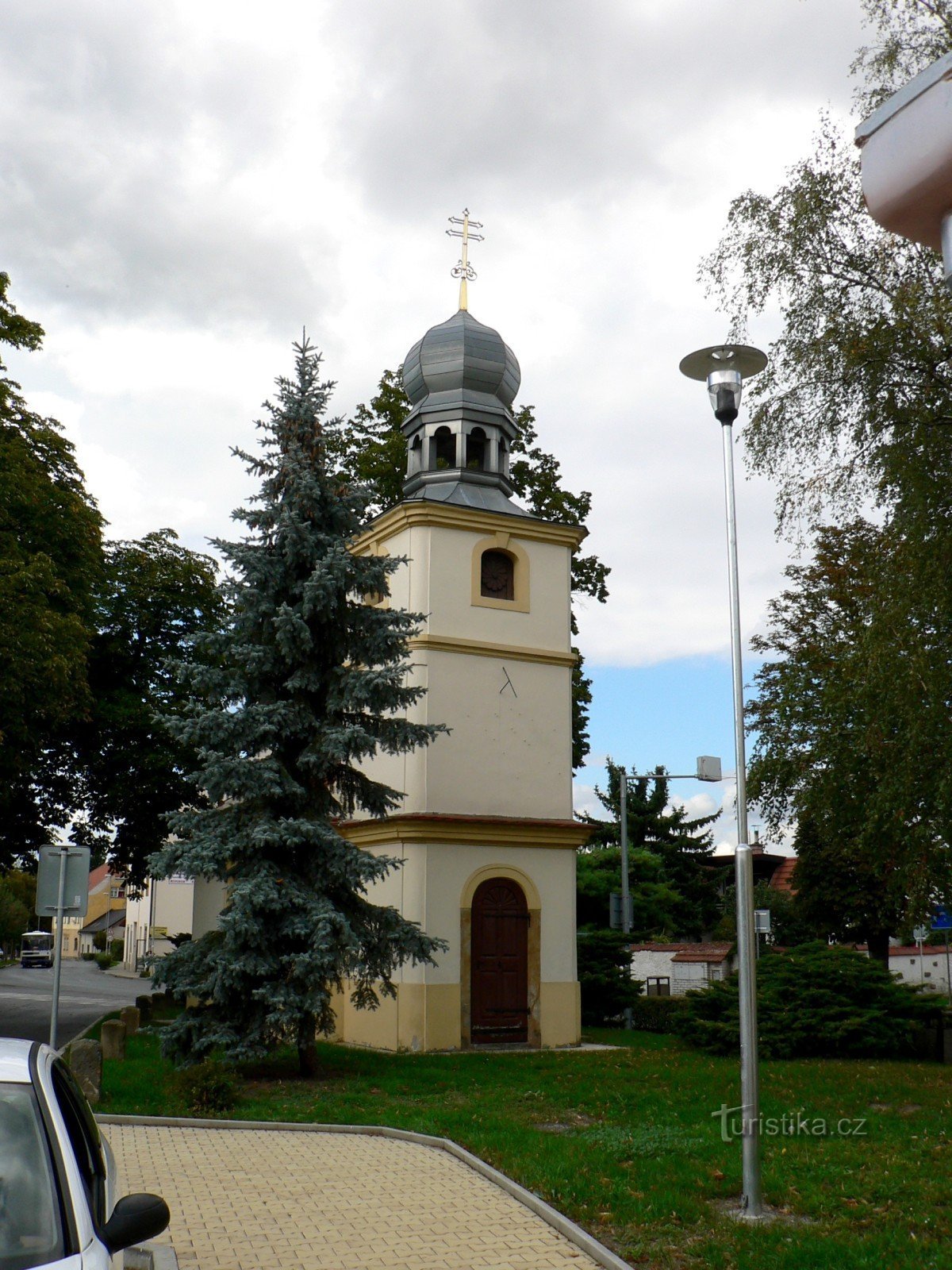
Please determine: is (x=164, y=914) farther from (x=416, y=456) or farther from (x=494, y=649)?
(x=494, y=649)

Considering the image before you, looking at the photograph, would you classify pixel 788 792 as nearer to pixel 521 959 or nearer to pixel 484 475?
pixel 521 959

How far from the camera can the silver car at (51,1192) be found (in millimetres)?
3646

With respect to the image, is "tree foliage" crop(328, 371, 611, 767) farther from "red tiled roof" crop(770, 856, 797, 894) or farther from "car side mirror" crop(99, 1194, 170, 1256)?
"red tiled roof" crop(770, 856, 797, 894)

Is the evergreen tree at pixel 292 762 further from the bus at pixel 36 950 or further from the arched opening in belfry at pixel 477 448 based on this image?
the bus at pixel 36 950

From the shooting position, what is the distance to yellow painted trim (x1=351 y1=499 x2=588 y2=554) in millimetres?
21547

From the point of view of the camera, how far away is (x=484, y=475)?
2359 cm

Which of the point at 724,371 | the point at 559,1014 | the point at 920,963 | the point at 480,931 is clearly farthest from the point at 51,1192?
the point at 920,963

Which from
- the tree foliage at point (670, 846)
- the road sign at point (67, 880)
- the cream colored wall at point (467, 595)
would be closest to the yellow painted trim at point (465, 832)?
the cream colored wall at point (467, 595)

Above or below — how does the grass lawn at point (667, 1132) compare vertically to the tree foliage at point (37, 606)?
below

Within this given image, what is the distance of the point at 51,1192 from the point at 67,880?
389 inches

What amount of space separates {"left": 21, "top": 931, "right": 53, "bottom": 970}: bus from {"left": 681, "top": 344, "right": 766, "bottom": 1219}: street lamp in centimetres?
7349

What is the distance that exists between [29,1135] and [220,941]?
11815 millimetres

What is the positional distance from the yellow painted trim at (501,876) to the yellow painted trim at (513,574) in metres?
4.75

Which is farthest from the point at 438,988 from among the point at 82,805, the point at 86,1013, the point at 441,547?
the point at 86,1013
